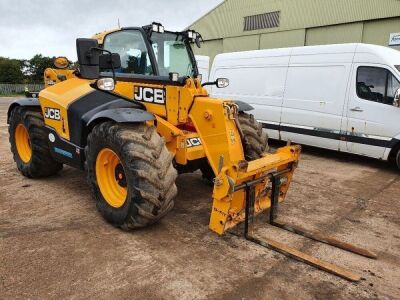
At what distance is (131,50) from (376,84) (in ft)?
17.1

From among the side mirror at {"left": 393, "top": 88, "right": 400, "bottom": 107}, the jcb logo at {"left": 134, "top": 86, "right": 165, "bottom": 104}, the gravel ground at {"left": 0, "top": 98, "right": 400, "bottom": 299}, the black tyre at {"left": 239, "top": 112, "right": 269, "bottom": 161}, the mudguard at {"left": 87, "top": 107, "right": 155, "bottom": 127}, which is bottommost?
the gravel ground at {"left": 0, "top": 98, "right": 400, "bottom": 299}

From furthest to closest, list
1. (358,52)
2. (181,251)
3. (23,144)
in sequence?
(358,52) → (23,144) → (181,251)

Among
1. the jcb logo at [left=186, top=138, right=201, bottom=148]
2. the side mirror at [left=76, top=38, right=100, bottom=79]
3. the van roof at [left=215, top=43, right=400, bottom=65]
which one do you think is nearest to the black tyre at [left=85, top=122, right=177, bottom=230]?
the jcb logo at [left=186, top=138, right=201, bottom=148]

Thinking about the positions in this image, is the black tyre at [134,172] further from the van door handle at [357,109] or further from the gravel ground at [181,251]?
the van door handle at [357,109]

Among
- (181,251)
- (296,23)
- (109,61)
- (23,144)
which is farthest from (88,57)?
(296,23)

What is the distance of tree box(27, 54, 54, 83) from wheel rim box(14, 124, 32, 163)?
44.7 meters

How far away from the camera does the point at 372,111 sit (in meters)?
7.48

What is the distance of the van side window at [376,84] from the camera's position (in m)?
7.24

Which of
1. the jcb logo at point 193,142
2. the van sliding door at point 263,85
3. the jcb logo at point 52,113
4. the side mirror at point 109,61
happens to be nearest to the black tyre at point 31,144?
the jcb logo at point 52,113

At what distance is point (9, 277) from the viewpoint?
10.3 ft

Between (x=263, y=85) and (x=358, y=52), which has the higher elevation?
(x=358, y=52)

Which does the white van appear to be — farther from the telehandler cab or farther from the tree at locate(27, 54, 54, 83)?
the tree at locate(27, 54, 54, 83)

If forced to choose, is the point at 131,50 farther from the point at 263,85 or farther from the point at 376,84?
the point at 263,85

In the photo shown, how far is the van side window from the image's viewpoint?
7242 mm
